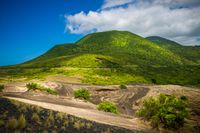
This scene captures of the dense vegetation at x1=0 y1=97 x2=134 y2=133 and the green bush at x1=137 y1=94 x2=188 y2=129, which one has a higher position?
the dense vegetation at x1=0 y1=97 x2=134 y2=133

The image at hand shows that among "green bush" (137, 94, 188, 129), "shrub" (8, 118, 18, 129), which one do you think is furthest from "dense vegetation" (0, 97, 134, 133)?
"green bush" (137, 94, 188, 129)

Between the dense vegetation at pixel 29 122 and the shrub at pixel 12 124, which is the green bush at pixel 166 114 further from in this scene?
the shrub at pixel 12 124

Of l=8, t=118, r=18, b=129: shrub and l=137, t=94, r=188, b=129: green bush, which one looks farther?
l=137, t=94, r=188, b=129: green bush

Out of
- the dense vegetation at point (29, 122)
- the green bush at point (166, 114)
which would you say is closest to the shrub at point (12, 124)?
the dense vegetation at point (29, 122)

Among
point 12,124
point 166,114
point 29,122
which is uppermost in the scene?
point 12,124

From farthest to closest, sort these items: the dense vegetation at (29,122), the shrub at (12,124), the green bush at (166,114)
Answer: the green bush at (166,114) → the dense vegetation at (29,122) → the shrub at (12,124)

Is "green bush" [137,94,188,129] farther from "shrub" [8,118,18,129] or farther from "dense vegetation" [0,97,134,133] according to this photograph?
"shrub" [8,118,18,129]

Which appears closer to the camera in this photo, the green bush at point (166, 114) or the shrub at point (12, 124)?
the shrub at point (12, 124)

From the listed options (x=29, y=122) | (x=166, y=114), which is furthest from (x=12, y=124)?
(x=166, y=114)

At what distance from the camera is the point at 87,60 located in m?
197

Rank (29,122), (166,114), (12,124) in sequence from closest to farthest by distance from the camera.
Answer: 1. (12,124)
2. (29,122)
3. (166,114)

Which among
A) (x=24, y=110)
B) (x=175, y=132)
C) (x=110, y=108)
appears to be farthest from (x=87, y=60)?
(x=24, y=110)

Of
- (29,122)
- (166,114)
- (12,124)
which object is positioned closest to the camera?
(12,124)

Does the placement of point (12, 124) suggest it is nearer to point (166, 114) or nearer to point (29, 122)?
point (29, 122)
